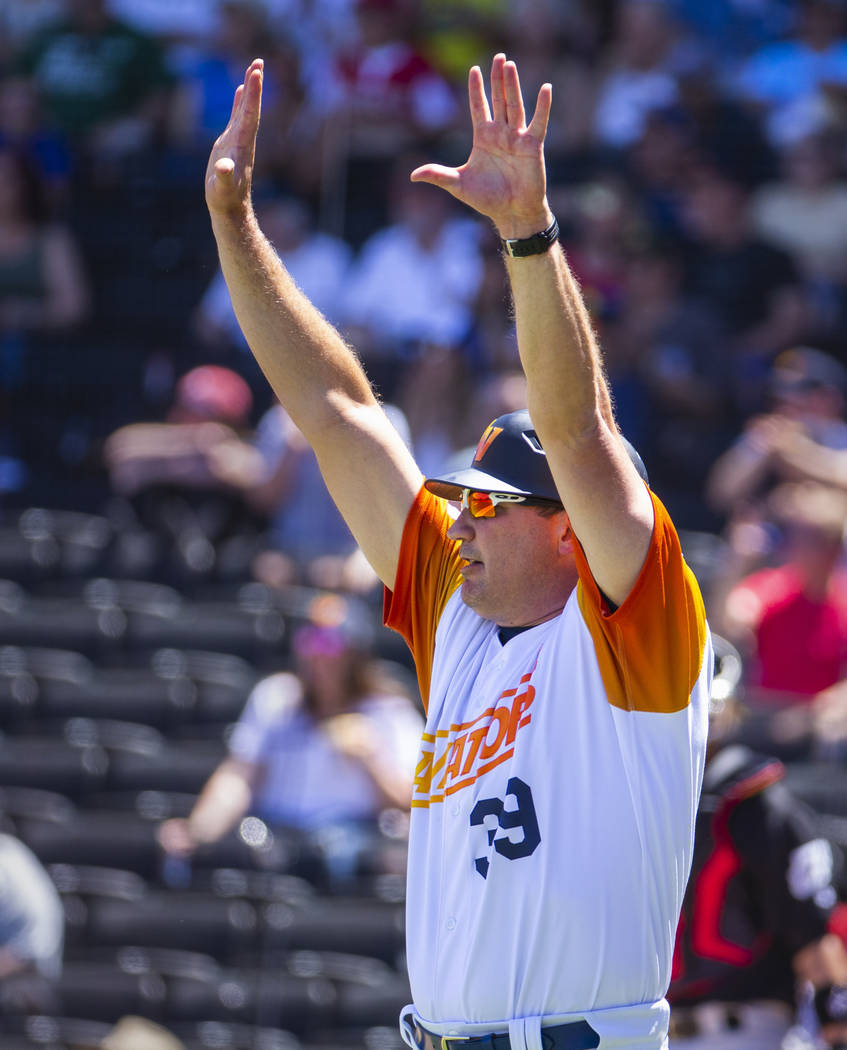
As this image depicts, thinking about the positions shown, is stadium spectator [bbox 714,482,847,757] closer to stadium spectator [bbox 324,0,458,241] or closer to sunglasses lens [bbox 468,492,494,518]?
sunglasses lens [bbox 468,492,494,518]

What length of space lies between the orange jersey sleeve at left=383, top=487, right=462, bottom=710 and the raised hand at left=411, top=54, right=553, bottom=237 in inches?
30.2

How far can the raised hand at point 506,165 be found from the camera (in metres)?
2.42

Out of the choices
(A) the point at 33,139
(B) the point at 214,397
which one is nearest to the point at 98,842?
(B) the point at 214,397

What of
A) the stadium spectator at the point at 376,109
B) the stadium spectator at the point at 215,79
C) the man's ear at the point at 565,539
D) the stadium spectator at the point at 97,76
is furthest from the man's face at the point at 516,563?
the stadium spectator at the point at 97,76

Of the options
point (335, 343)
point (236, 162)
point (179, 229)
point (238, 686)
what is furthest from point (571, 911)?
point (179, 229)

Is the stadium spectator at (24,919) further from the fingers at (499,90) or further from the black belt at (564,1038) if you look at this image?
the fingers at (499,90)

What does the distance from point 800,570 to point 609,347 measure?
2.09 meters

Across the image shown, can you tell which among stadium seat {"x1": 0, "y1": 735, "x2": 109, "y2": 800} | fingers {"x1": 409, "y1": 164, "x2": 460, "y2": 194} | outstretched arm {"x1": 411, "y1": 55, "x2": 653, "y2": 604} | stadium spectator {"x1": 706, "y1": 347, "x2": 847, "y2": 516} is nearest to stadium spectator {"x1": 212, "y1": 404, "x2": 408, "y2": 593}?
stadium seat {"x1": 0, "y1": 735, "x2": 109, "y2": 800}

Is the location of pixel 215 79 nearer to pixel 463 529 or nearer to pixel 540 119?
pixel 463 529

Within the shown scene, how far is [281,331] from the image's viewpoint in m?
3.11

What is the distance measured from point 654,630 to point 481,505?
504mm

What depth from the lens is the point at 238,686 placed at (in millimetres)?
7191

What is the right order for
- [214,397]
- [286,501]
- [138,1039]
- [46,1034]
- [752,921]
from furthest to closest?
[214,397] < [286,501] < [46,1034] < [138,1039] < [752,921]

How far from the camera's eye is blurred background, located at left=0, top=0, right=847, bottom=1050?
19.6 feet
